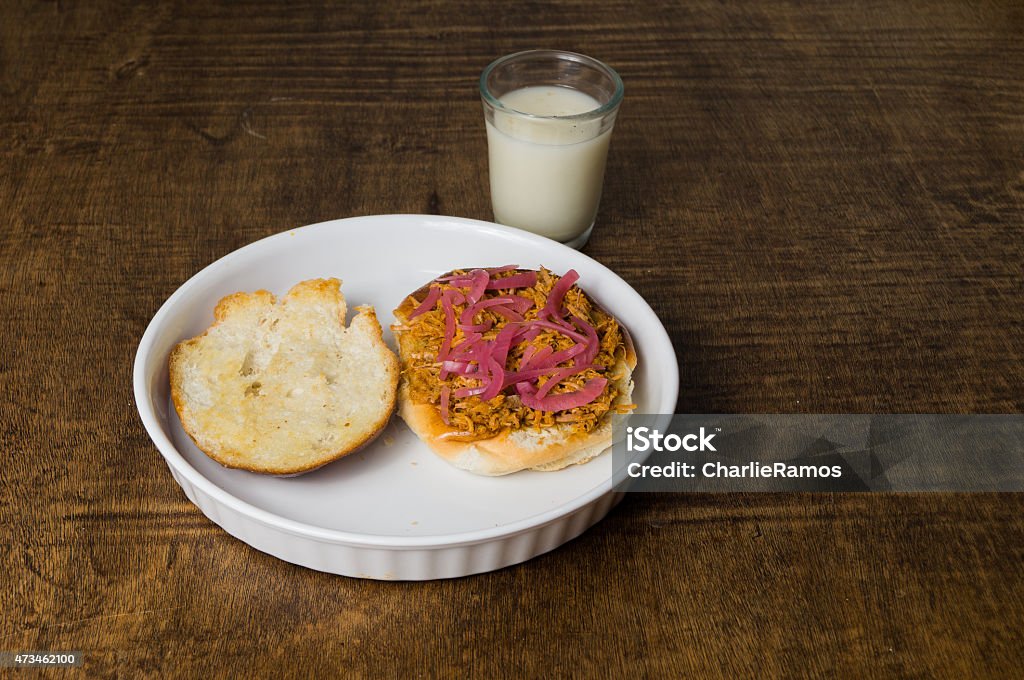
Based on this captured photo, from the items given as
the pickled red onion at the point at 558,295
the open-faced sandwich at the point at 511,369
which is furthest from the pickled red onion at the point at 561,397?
the pickled red onion at the point at 558,295

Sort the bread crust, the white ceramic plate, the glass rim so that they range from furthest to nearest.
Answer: the glass rim < the bread crust < the white ceramic plate

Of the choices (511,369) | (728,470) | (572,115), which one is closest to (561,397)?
(511,369)

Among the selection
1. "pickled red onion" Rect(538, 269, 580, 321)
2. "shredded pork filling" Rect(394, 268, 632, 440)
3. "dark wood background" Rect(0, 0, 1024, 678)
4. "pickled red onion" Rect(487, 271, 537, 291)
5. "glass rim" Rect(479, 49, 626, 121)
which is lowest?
"dark wood background" Rect(0, 0, 1024, 678)

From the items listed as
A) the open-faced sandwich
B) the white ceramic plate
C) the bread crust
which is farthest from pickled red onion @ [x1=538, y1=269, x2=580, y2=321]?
the bread crust

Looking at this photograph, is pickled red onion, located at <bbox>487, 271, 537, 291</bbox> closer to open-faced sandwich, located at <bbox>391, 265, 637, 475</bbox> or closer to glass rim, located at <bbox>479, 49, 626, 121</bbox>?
open-faced sandwich, located at <bbox>391, 265, 637, 475</bbox>

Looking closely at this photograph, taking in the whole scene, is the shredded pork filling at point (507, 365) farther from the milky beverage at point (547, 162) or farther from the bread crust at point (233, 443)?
the milky beverage at point (547, 162)

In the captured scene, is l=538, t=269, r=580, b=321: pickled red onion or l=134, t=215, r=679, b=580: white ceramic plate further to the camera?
→ l=538, t=269, r=580, b=321: pickled red onion

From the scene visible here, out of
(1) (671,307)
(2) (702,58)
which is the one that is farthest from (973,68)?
(1) (671,307)

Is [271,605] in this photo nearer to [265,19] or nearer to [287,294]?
[287,294]
